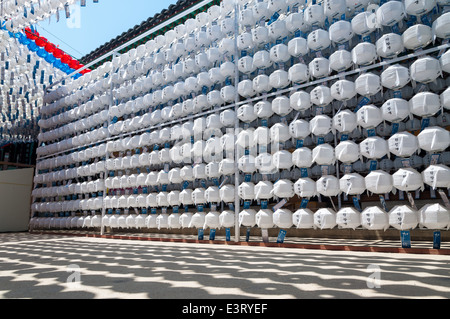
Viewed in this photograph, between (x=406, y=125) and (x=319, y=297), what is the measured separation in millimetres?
3466

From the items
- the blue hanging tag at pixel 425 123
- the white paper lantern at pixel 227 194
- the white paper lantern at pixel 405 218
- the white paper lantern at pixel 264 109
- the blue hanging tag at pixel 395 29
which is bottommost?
the white paper lantern at pixel 405 218

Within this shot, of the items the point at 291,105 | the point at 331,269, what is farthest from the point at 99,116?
the point at 331,269

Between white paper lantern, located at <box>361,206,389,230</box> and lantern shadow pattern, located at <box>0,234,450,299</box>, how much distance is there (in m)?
0.54

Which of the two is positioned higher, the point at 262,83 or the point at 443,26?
the point at 443,26

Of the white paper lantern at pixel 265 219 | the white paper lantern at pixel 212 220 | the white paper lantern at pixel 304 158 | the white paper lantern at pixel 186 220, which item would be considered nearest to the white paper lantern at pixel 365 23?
the white paper lantern at pixel 304 158

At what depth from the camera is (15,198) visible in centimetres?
1109

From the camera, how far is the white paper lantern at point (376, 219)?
3883mm

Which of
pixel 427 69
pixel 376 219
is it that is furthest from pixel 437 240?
pixel 427 69

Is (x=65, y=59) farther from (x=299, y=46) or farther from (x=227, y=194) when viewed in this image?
(x=299, y=46)

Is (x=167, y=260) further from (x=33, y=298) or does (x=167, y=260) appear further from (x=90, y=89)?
(x=90, y=89)

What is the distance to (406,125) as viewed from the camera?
14.4ft

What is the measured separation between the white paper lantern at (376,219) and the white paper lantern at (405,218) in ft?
0.35

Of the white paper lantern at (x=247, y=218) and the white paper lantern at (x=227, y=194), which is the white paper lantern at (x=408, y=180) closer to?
the white paper lantern at (x=247, y=218)

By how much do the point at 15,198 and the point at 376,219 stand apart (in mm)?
11452
